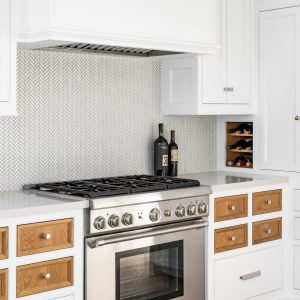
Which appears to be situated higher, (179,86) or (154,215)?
(179,86)

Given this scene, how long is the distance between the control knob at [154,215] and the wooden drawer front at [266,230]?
3.16ft

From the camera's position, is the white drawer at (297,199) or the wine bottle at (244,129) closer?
the white drawer at (297,199)

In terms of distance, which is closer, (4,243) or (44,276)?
(4,243)

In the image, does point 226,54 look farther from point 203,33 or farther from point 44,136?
point 44,136

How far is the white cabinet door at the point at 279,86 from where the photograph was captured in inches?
175

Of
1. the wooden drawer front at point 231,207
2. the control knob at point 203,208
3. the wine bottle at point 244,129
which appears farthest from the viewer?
the wine bottle at point 244,129

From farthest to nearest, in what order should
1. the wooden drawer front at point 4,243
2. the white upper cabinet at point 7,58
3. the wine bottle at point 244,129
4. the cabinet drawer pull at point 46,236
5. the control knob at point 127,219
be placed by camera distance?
1. the wine bottle at point 244,129
2. the control knob at point 127,219
3. the white upper cabinet at point 7,58
4. the cabinet drawer pull at point 46,236
5. the wooden drawer front at point 4,243

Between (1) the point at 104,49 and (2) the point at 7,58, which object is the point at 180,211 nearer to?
(1) the point at 104,49

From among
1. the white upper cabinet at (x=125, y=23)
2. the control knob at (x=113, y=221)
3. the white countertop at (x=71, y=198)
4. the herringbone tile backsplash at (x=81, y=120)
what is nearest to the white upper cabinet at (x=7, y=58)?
the white upper cabinet at (x=125, y=23)

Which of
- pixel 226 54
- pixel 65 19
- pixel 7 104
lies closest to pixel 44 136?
pixel 7 104

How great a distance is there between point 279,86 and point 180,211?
4.34ft

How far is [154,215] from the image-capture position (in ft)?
11.7

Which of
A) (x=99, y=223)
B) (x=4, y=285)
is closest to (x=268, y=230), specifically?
(x=99, y=223)

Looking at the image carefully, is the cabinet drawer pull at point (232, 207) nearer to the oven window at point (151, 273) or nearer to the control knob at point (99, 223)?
the oven window at point (151, 273)
